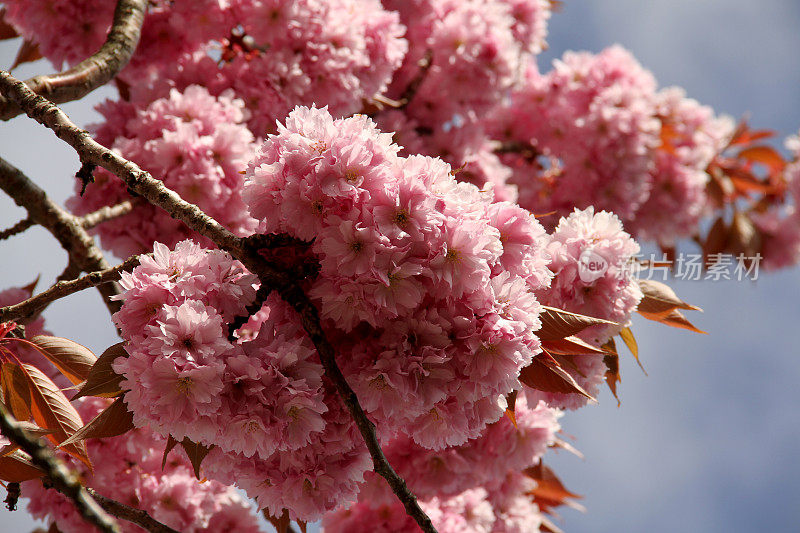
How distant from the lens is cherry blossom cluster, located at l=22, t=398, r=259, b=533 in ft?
5.85

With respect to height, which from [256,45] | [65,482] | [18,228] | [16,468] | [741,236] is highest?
[741,236]

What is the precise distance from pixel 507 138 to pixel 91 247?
8.27 ft

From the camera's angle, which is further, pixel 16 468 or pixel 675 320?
pixel 675 320

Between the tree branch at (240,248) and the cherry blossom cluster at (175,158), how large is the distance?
1.71 feet

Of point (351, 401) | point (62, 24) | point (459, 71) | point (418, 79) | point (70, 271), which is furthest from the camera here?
point (418, 79)

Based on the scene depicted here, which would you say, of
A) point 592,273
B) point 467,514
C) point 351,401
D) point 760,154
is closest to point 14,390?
point 351,401

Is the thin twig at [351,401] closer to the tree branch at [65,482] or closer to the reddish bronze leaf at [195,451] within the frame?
the reddish bronze leaf at [195,451]

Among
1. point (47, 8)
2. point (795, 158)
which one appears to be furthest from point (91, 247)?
point (795, 158)

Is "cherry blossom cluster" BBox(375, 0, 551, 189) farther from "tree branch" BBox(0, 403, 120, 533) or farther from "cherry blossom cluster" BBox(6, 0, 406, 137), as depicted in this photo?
"tree branch" BBox(0, 403, 120, 533)

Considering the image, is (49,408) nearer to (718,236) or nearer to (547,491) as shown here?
(547,491)

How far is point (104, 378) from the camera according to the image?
103 centimetres

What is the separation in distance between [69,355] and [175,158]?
2.04ft

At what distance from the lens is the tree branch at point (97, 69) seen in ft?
4.68

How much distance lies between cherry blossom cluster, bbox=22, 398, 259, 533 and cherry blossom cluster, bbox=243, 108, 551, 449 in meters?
0.94
